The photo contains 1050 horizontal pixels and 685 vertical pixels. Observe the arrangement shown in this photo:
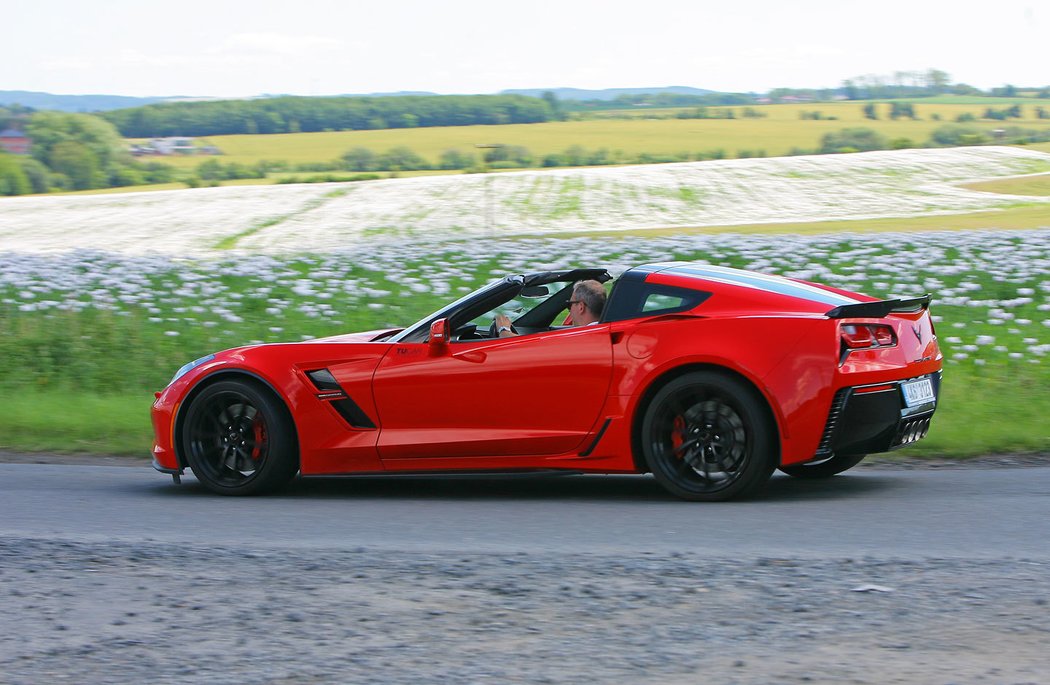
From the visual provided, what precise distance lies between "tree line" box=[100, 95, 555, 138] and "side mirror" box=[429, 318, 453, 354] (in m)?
66.5

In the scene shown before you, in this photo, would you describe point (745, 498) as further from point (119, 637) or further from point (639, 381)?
point (119, 637)

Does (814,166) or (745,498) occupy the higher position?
(814,166)

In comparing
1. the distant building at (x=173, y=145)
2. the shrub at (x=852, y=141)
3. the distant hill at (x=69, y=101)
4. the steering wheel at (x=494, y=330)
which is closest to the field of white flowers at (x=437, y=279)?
the steering wheel at (x=494, y=330)

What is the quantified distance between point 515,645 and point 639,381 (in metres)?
2.49

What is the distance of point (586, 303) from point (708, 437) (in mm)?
1005

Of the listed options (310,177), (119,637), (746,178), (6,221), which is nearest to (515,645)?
(119,637)

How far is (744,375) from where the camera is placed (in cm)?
620

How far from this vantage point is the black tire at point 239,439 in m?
7.14

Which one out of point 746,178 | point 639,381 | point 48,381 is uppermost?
point 746,178

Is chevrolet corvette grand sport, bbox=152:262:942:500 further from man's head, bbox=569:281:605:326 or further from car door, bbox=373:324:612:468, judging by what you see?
man's head, bbox=569:281:605:326

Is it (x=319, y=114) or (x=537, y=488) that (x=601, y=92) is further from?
(x=537, y=488)

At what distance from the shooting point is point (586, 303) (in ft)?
22.3

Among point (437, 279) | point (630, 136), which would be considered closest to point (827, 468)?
point (437, 279)

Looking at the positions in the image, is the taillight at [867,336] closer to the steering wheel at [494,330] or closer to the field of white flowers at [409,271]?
the steering wheel at [494,330]
